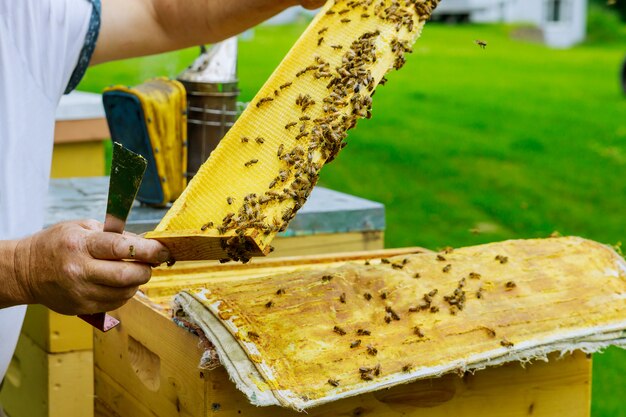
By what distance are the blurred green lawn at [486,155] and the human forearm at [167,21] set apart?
1526mm

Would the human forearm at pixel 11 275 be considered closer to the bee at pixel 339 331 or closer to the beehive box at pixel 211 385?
the beehive box at pixel 211 385

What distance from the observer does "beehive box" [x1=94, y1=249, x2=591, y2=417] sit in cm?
226

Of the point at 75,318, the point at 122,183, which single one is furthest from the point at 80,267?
the point at 75,318

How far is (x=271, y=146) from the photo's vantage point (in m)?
2.21

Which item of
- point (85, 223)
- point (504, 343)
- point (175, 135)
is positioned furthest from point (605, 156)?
point (85, 223)

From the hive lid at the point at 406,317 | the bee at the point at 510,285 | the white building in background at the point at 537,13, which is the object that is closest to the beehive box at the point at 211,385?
the hive lid at the point at 406,317

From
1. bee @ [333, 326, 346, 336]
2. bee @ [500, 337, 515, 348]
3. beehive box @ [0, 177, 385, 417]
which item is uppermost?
bee @ [333, 326, 346, 336]

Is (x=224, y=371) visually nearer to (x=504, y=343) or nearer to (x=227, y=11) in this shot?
(x=504, y=343)

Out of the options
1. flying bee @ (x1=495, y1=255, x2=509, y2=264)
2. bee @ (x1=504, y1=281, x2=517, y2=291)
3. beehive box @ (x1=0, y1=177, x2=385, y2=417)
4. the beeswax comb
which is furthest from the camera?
beehive box @ (x1=0, y1=177, x2=385, y2=417)

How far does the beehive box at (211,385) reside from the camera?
2.26 m

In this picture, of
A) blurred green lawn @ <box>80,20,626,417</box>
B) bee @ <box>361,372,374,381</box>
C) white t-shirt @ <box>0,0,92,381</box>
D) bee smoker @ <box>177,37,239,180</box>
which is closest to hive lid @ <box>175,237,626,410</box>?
bee @ <box>361,372,374,381</box>

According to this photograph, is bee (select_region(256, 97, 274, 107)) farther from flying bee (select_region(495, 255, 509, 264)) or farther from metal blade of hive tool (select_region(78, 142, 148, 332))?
flying bee (select_region(495, 255, 509, 264))

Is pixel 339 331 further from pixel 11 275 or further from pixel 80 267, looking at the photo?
Answer: pixel 11 275

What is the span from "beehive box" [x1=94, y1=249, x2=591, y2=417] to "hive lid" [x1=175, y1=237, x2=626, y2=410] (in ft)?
0.36
